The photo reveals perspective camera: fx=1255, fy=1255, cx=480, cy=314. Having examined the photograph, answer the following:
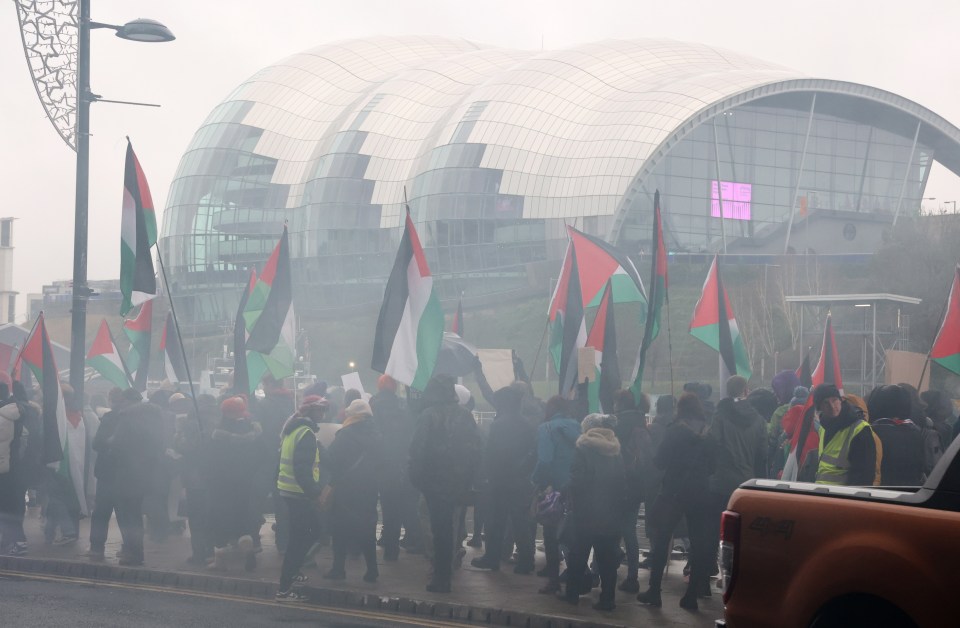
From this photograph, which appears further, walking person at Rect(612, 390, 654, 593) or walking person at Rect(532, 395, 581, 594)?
walking person at Rect(612, 390, 654, 593)

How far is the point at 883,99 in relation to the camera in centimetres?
6384

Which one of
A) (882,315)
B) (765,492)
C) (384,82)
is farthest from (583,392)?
(384,82)

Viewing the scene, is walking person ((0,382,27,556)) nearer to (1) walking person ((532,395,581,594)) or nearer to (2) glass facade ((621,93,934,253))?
(1) walking person ((532,395,581,594))

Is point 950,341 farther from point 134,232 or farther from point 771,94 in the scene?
point 771,94

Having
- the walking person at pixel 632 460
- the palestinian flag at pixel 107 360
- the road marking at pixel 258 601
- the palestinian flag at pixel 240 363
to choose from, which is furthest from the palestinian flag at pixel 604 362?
the palestinian flag at pixel 107 360

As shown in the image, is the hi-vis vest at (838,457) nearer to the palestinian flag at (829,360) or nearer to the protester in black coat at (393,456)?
the protester in black coat at (393,456)

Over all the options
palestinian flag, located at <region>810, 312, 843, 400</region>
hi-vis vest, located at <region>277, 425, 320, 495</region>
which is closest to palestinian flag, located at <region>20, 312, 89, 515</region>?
hi-vis vest, located at <region>277, 425, 320, 495</region>

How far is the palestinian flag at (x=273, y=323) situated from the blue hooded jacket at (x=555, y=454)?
583 centimetres

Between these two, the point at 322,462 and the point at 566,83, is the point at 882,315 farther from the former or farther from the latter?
the point at 322,462

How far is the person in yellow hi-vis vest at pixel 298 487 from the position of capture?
35.2 ft

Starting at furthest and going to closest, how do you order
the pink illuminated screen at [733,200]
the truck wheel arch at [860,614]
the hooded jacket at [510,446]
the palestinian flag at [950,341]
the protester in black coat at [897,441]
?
the pink illuminated screen at [733,200]
the palestinian flag at [950,341]
the hooded jacket at [510,446]
the protester in black coat at [897,441]
the truck wheel arch at [860,614]

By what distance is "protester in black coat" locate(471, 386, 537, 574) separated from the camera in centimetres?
1197

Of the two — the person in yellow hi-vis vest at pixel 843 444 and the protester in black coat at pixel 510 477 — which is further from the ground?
the person in yellow hi-vis vest at pixel 843 444

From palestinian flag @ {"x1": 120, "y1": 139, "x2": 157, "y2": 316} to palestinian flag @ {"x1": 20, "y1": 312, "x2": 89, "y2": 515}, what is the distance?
1.14 metres
